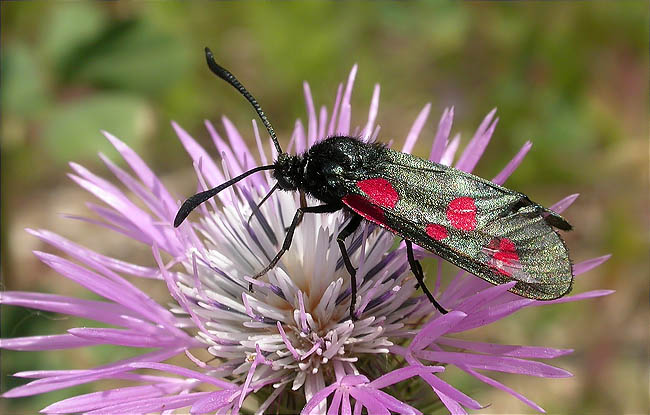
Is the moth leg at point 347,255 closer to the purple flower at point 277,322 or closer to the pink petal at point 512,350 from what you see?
the purple flower at point 277,322

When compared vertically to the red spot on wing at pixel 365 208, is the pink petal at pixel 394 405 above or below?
below

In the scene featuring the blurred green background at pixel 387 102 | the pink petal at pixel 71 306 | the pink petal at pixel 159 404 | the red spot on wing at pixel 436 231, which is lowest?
the pink petal at pixel 159 404

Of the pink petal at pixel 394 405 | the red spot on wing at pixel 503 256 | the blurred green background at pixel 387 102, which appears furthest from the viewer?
the blurred green background at pixel 387 102

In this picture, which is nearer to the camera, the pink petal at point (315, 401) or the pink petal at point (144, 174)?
the pink petal at point (315, 401)

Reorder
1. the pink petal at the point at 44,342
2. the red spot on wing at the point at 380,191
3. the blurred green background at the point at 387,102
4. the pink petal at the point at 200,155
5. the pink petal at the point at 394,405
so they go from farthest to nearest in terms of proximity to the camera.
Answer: the blurred green background at the point at 387,102 < the pink petal at the point at 200,155 < the pink petal at the point at 44,342 < the red spot on wing at the point at 380,191 < the pink petal at the point at 394,405

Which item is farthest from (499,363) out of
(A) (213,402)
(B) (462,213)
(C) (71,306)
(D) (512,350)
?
(C) (71,306)

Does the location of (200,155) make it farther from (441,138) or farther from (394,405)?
(394,405)

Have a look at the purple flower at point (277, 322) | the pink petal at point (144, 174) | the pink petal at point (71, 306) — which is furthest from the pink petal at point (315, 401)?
the pink petal at point (144, 174)
